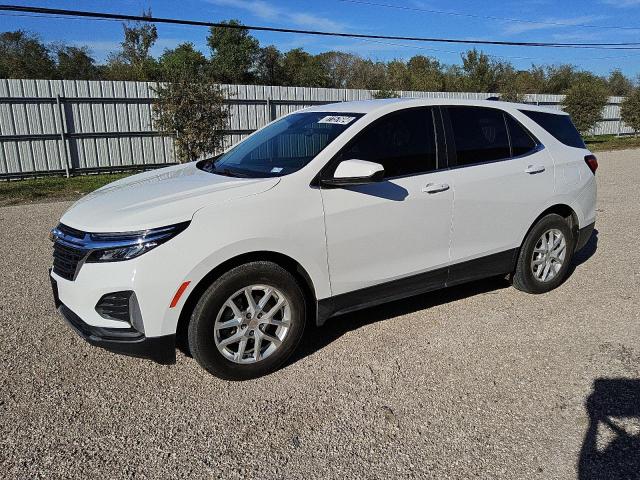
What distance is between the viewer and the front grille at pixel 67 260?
325 cm

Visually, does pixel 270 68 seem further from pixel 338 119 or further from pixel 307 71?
pixel 338 119

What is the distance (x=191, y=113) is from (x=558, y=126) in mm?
9404

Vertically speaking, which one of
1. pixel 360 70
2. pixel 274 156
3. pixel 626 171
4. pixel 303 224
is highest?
pixel 360 70

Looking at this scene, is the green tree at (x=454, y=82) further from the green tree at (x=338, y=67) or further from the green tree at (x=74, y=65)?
the green tree at (x=74, y=65)

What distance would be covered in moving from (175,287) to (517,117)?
3.52m

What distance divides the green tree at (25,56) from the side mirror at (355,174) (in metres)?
31.4

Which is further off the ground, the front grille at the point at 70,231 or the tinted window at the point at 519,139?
the tinted window at the point at 519,139

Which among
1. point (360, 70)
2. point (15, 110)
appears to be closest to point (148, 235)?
point (15, 110)

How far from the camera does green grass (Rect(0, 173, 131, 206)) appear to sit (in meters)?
11.2

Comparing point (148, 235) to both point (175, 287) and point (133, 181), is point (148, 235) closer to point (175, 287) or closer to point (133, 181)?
point (175, 287)

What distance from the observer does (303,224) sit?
3506mm

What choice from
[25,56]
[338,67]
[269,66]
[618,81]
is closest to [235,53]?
[269,66]

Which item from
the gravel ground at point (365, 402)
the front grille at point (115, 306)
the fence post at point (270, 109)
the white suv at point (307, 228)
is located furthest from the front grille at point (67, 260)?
the fence post at point (270, 109)

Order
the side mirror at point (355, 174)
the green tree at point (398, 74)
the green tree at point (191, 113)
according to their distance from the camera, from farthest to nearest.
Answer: the green tree at point (398, 74) → the green tree at point (191, 113) → the side mirror at point (355, 174)
